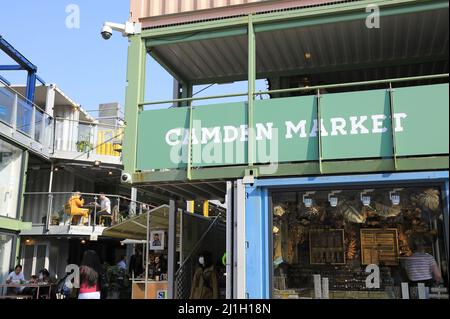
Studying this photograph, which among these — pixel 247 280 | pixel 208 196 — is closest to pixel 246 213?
pixel 247 280

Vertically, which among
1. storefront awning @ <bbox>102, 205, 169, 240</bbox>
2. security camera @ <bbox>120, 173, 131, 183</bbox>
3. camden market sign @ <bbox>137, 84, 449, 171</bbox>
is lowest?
storefront awning @ <bbox>102, 205, 169, 240</bbox>

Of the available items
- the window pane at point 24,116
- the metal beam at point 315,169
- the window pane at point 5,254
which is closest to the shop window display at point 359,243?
the metal beam at point 315,169

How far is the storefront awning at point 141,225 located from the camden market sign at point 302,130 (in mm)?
3527

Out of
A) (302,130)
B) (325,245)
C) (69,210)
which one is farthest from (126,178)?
(69,210)

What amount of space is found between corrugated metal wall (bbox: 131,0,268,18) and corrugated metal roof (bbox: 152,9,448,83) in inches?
25.3

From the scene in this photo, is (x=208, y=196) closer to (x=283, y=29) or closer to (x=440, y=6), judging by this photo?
(x=283, y=29)

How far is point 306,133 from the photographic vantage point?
7.67 metres

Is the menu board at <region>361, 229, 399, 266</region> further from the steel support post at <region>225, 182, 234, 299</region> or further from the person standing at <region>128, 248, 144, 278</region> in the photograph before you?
the person standing at <region>128, 248, 144, 278</region>

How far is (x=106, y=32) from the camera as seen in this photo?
864 cm

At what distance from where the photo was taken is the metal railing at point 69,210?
1817cm

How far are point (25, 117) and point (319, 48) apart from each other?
11174mm

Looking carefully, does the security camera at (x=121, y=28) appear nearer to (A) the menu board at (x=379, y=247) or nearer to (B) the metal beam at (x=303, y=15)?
(B) the metal beam at (x=303, y=15)

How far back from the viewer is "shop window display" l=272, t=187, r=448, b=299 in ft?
24.0

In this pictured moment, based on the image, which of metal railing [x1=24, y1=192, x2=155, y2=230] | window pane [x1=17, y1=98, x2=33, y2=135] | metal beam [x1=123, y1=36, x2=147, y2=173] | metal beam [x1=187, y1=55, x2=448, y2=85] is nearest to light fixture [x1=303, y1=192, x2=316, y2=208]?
metal beam [x1=123, y1=36, x2=147, y2=173]
